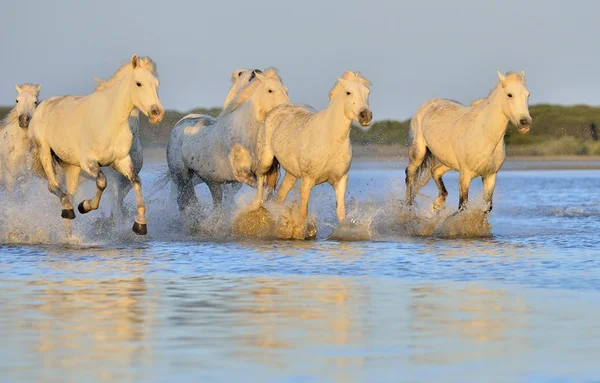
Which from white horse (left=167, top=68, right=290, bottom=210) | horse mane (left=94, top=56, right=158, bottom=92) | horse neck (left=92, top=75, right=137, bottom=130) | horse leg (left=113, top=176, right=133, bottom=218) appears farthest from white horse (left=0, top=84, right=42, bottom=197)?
horse neck (left=92, top=75, right=137, bottom=130)

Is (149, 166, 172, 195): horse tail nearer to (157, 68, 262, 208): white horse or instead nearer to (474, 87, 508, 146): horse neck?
(157, 68, 262, 208): white horse

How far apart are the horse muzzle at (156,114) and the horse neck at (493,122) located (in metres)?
4.01

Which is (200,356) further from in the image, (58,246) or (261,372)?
(58,246)

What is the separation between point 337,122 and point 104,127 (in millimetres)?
2599

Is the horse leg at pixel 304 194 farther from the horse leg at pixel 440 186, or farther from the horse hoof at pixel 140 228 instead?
the horse leg at pixel 440 186

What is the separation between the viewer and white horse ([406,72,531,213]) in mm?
15078

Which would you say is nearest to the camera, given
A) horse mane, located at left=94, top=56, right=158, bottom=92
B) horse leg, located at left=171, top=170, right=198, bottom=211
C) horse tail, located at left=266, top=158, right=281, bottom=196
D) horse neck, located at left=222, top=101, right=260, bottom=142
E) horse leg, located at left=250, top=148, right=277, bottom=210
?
horse mane, located at left=94, top=56, right=158, bottom=92

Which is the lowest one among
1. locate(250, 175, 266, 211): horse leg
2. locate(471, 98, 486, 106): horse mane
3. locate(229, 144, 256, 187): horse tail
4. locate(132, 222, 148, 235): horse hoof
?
locate(132, 222, 148, 235): horse hoof

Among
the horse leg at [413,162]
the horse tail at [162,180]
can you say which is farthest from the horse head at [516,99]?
the horse tail at [162,180]

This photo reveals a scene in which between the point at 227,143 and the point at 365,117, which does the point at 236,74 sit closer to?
the point at 227,143

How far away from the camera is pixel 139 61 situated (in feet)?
46.9

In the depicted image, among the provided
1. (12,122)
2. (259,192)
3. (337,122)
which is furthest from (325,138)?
(12,122)

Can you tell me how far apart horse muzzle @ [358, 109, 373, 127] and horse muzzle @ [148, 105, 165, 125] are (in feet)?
6.96

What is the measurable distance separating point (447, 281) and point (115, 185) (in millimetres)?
6464
